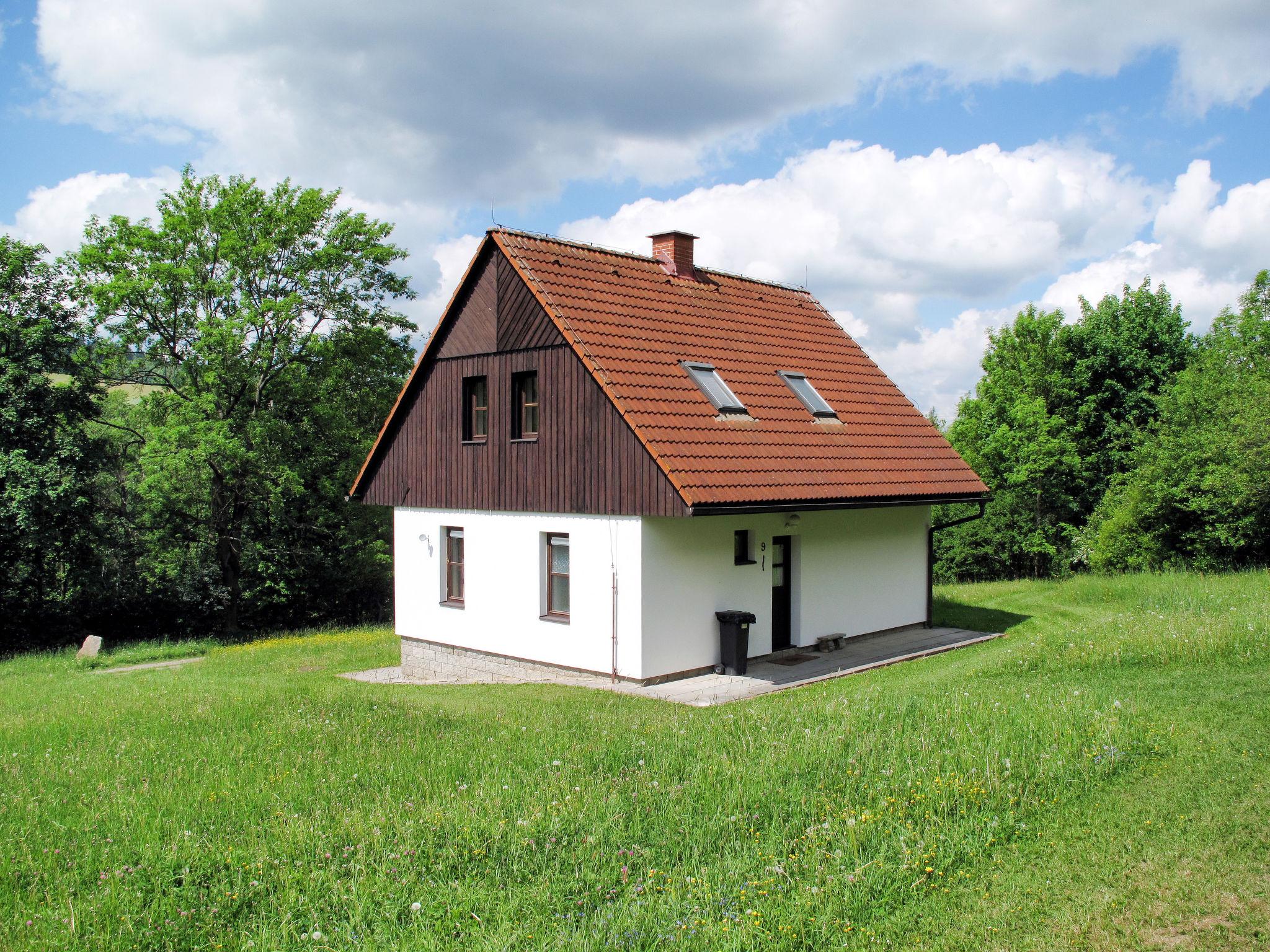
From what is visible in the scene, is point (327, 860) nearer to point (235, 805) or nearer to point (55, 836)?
point (235, 805)

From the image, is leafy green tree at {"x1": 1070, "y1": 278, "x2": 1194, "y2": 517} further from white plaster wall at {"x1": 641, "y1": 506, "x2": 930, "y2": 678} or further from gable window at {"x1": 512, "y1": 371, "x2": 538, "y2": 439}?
gable window at {"x1": 512, "y1": 371, "x2": 538, "y2": 439}

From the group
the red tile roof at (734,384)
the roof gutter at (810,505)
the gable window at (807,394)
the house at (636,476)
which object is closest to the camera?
the roof gutter at (810,505)

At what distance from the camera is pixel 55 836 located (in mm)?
6395

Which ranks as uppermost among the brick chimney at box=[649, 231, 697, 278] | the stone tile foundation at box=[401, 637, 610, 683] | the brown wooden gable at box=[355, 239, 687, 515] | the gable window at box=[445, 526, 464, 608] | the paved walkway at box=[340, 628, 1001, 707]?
the brick chimney at box=[649, 231, 697, 278]

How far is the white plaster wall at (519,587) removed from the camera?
14.0 metres

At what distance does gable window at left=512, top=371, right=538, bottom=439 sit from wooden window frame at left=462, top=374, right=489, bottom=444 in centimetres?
101

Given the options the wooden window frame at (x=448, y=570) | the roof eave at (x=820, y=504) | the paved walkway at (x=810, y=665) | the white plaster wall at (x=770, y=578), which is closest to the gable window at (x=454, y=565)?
the wooden window frame at (x=448, y=570)

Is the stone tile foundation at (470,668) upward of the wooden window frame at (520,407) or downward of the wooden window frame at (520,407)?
downward

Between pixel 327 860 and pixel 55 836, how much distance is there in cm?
209

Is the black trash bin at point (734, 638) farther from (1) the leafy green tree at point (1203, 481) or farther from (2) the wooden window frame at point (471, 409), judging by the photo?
(1) the leafy green tree at point (1203, 481)

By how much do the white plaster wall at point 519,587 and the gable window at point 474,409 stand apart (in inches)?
56.3

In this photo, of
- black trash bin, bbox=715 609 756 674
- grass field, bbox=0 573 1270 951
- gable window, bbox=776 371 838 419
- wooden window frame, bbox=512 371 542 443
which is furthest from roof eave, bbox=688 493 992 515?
wooden window frame, bbox=512 371 542 443

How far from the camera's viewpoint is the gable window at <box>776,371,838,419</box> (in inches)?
685

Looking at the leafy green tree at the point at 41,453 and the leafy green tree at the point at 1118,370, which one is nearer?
the leafy green tree at the point at 41,453
